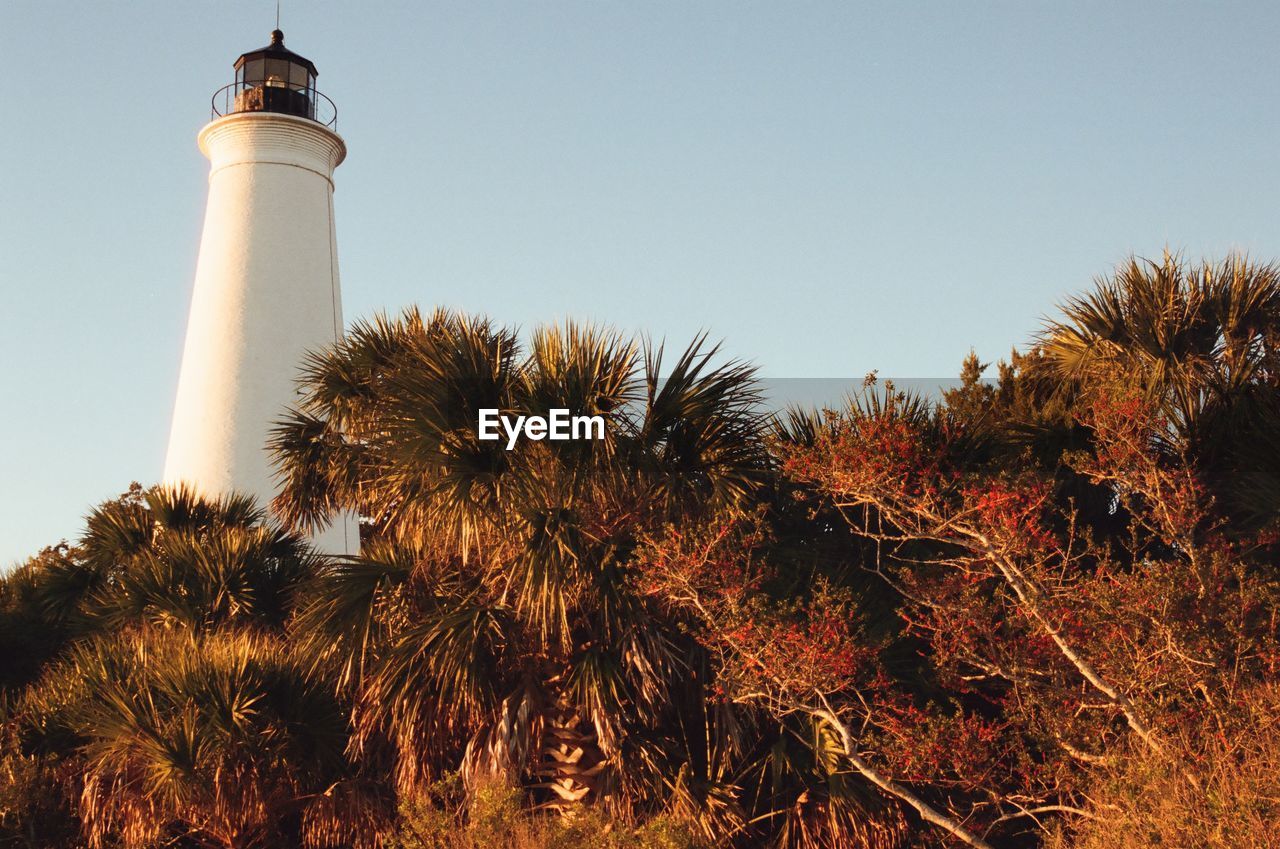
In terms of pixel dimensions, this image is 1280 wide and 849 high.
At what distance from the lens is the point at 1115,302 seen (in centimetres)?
1272

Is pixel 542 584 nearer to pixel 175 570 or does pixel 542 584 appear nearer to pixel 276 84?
pixel 175 570

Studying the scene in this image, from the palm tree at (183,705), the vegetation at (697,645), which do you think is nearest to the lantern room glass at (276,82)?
the palm tree at (183,705)

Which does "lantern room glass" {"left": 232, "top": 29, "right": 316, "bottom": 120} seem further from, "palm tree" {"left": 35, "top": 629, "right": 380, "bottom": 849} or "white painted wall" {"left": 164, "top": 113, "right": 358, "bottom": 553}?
"palm tree" {"left": 35, "top": 629, "right": 380, "bottom": 849}

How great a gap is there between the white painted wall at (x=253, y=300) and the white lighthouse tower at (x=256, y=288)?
2cm

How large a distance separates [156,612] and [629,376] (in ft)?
21.0

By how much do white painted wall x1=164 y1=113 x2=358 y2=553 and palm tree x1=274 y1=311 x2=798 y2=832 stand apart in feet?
33.3

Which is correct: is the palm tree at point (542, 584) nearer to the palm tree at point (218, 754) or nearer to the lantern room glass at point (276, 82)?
the palm tree at point (218, 754)

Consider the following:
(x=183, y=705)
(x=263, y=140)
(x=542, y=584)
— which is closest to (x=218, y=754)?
(x=183, y=705)

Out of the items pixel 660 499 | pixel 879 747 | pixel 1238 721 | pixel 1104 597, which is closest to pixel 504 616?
pixel 660 499

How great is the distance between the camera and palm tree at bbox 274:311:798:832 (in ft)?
31.1

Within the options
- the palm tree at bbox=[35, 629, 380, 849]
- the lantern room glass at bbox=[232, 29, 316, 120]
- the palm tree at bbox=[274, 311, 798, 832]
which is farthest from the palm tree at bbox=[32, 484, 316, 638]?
the lantern room glass at bbox=[232, 29, 316, 120]

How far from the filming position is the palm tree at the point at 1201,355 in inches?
462

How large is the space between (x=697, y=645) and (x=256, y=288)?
1366cm

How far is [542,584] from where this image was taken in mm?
9258
